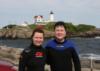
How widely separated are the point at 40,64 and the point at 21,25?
479 feet

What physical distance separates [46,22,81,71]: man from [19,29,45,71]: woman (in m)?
0.20

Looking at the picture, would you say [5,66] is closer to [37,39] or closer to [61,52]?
[37,39]

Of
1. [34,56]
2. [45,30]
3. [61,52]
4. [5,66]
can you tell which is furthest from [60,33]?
[45,30]

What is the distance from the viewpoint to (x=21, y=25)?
153 metres

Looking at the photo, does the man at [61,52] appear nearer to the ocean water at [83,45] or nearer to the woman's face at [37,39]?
the woman's face at [37,39]

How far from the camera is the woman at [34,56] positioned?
7.36m

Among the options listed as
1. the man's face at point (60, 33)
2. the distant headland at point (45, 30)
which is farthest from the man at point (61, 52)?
the distant headland at point (45, 30)

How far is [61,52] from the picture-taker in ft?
24.5

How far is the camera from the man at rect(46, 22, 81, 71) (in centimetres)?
745

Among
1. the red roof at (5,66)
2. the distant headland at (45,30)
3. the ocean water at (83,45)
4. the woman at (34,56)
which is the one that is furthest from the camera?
the distant headland at (45,30)

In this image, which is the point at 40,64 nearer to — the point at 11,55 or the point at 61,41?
the point at 61,41

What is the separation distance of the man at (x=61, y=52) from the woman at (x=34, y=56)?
205 mm

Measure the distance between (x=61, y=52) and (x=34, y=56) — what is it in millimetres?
446

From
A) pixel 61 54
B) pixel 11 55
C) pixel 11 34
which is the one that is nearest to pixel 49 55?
pixel 61 54
